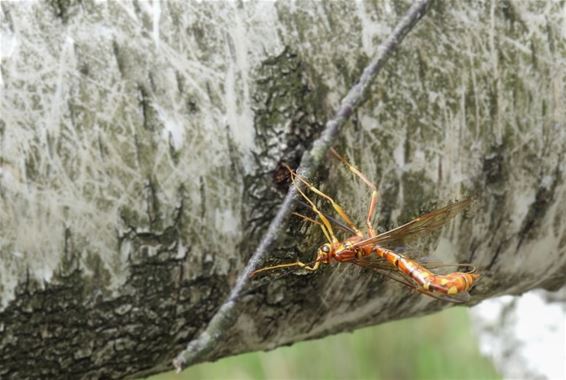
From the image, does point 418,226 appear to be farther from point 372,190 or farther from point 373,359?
point 373,359

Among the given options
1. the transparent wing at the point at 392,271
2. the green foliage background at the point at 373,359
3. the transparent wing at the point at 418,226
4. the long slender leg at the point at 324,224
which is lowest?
the green foliage background at the point at 373,359

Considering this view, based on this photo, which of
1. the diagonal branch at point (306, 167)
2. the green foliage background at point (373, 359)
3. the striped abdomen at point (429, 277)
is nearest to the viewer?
the diagonal branch at point (306, 167)

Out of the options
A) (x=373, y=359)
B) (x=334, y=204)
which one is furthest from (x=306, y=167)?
(x=373, y=359)

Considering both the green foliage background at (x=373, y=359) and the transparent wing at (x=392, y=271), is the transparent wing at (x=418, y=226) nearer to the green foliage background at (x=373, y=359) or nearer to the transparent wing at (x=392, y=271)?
the transparent wing at (x=392, y=271)

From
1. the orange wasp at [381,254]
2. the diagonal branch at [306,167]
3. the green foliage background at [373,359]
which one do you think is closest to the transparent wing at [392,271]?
the orange wasp at [381,254]

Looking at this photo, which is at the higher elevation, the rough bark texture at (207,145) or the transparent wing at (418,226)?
the rough bark texture at (207,145)

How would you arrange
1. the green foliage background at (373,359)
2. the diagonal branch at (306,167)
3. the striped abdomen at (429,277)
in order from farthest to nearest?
1. the green foliage background at (373,359)
2. the striped abdomen at (429,277)
3. the diagonal branch at (306,167)
